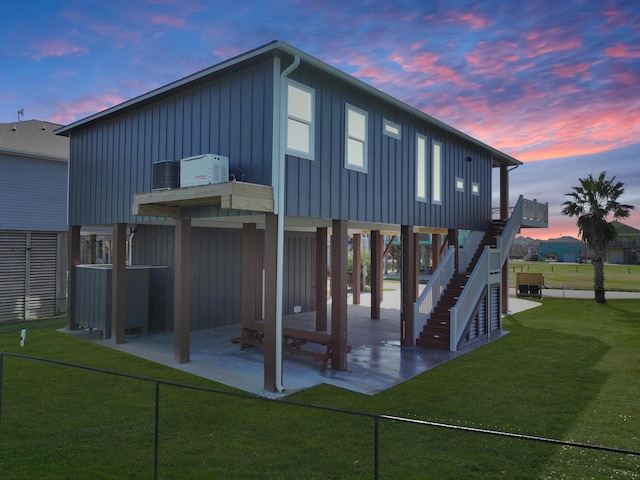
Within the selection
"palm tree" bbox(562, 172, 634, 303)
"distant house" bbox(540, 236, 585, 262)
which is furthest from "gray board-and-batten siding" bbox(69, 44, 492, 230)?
"distant house" bbox(540, 236, 585, 262)

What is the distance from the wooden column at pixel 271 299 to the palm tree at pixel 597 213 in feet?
66.8

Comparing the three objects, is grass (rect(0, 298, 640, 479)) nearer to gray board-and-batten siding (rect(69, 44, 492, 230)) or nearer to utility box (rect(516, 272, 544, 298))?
gray board-and-batten siding (rect(69, 44, 492, 230))

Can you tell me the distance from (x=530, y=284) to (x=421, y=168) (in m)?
15.3

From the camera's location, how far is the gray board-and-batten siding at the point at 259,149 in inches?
339

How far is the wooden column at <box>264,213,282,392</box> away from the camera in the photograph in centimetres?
812

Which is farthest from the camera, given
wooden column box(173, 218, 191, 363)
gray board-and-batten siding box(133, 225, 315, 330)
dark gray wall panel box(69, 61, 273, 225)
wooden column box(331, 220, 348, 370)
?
gray board-and-batten siding box(133, 225, 315, 330)

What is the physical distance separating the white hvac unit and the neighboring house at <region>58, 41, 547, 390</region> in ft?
1.01

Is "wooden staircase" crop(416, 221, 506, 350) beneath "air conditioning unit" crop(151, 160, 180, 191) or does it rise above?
beneath

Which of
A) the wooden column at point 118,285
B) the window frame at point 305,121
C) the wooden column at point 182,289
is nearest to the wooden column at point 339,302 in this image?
the window frame at point 305,121

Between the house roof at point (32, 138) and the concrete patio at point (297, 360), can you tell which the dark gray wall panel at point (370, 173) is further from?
the house roof at point (32, 138)

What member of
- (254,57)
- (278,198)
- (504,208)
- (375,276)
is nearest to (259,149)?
(278,198)

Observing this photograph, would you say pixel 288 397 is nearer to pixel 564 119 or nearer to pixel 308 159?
pixel 308 159

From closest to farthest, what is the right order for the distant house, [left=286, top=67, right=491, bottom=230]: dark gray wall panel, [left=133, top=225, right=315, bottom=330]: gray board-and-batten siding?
[left=286, top=67, right=491, bottom=230]: dark gray wall panel
[left=133, top=225, right=315, bottom=330]: gray board-and-batten siding
the distant house

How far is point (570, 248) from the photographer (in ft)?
322
